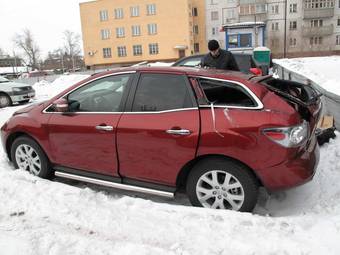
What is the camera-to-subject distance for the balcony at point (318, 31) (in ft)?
197

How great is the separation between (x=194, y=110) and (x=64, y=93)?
1903 mm

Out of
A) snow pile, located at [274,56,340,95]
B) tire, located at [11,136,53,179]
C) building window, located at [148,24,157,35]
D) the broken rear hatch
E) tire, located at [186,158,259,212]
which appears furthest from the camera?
building window, located at [148,24,157,35]

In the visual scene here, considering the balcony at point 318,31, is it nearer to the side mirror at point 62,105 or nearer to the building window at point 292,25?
the building window at point 292,25

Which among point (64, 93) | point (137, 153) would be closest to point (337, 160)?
point (137, 153)

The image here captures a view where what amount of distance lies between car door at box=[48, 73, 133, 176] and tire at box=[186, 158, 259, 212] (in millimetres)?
1025

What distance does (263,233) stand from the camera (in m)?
3.32

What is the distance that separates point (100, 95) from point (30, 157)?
135 centimetres

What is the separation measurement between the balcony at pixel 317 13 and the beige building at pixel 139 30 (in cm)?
1734

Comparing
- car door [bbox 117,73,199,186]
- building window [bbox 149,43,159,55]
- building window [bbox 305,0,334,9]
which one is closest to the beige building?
building window [bbox 149,43,159,55]

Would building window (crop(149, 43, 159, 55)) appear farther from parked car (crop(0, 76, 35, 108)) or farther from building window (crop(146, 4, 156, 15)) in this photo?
parked car (crop(0, 76, 35, 108))

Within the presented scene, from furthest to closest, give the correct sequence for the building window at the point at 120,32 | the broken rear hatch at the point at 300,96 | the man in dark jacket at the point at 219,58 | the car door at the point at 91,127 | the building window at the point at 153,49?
the building window at the point at 120,32, the building window at the point at 153,49, the man in dark jacket at the point at 219,58, the car door at the point at 91,127, the broken rear hatch at the point at 300,96

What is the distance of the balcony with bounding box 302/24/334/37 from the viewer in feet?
197

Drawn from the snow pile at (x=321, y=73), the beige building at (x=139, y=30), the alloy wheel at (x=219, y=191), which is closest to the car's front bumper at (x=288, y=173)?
the alloy wheel at (x=219, y=191)

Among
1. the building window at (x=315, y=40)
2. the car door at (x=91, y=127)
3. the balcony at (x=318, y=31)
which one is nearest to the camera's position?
the car door at (x=91, y=127)
